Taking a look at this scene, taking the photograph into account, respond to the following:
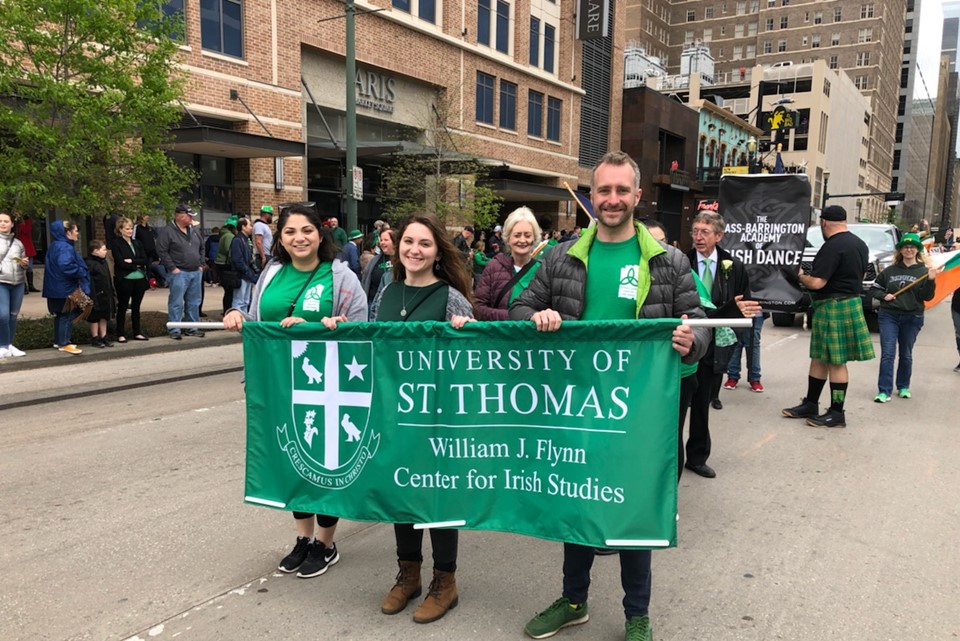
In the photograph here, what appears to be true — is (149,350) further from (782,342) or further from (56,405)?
(782,342)

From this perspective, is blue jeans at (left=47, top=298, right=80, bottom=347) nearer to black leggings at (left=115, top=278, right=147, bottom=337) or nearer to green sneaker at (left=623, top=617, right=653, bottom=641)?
black leggings at (left=115, top=278, right=147, bottom=337)

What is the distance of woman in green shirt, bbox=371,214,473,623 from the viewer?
10.4ft

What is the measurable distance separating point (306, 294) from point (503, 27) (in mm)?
28896

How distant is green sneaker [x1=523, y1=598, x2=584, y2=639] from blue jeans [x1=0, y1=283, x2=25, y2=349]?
9.25 m

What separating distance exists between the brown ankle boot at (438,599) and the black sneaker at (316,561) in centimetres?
68

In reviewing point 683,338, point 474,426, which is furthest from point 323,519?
point 683,338

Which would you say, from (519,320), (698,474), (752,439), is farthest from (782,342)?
(519,320)

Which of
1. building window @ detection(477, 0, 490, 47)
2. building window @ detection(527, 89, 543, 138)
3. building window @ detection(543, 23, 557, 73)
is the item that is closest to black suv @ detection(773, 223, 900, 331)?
building window @ detection(477, 0, 490, 47)

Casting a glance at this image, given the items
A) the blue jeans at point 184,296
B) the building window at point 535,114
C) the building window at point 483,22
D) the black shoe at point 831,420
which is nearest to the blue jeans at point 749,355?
the black shoe at point 831,420

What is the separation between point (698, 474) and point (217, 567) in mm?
3458

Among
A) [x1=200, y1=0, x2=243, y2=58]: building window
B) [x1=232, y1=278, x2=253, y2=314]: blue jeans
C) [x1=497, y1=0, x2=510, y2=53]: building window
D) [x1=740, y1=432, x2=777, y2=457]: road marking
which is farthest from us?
[x1=497, y1=0, x2=510, y2=53]: building window

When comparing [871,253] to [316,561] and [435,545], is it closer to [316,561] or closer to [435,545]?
[435,545]

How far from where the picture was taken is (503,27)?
1160 inches

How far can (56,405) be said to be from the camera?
289 inches
